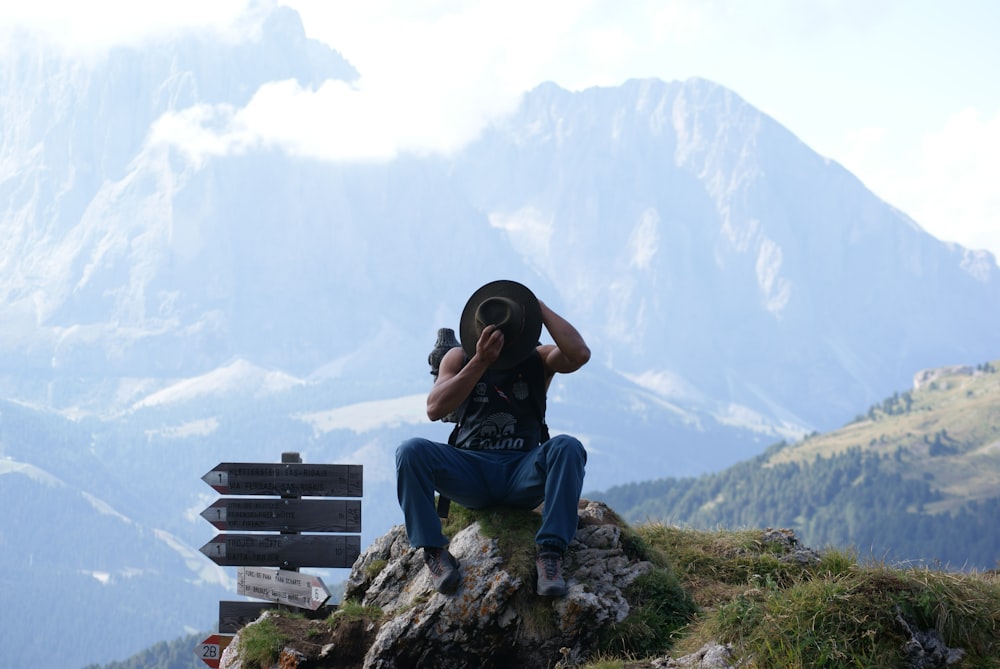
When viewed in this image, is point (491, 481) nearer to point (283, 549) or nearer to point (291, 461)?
point (283, 549)

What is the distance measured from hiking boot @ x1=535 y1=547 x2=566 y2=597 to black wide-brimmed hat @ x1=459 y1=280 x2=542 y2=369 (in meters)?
1.81

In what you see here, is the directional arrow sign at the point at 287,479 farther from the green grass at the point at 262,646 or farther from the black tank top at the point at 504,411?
the black tank top at the point at 504,411

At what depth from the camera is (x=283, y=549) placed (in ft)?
42.3

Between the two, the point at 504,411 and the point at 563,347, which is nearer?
the point at 563,347

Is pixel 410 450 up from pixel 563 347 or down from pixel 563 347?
down

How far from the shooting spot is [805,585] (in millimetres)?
8812

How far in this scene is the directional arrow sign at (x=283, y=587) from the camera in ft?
39.9

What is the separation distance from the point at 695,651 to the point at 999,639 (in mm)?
2418

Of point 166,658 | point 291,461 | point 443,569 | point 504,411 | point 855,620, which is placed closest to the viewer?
point 855,620

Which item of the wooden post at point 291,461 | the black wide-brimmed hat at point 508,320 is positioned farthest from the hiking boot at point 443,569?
the wooden post at point 291,461

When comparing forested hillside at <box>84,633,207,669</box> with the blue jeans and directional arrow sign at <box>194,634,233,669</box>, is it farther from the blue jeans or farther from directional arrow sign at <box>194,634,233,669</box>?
the blue jeans

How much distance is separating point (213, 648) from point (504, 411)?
552 cm

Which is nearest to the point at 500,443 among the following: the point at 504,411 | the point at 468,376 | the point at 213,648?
the point at 504,411

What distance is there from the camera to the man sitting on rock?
9.40 metres
